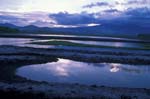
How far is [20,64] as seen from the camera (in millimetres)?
44000

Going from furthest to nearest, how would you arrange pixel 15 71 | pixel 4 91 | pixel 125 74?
1. pixel 125 74
2. pixel 15 71
3. pixel 4 91

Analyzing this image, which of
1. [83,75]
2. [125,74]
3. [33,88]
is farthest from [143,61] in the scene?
[33,88]

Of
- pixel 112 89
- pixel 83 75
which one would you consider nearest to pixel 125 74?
pixel 83 75

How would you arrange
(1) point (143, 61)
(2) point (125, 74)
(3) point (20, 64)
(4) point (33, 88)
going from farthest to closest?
(1) point (143, 61) → (3) point (20, 64) → (2) point (125, 74) → (4) point (33, 88)

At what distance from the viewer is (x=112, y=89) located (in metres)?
28.1

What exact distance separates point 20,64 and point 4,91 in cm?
1952

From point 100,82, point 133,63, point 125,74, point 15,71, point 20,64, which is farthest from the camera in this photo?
point 133,63

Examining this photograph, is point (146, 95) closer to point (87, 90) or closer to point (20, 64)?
point (87, 90)

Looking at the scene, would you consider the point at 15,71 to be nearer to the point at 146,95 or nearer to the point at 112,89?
the point at 112,89

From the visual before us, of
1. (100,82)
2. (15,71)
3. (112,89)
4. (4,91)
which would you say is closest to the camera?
(4,91)

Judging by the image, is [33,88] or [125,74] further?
[125,74]

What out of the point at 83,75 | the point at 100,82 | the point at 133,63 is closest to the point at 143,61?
the point at 133,63

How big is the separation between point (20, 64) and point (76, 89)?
18.3 metres

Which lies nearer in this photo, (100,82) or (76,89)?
(76,89)
